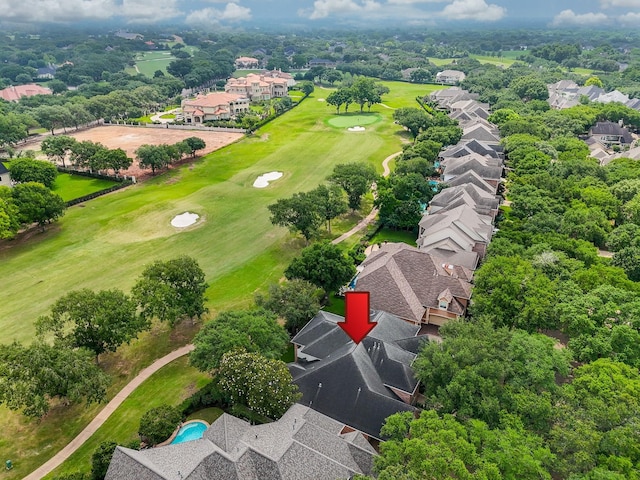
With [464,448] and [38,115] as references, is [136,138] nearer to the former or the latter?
[38,115]

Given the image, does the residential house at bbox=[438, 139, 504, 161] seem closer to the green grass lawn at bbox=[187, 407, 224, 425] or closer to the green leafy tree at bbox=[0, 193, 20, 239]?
the green grass lawn at bbox=[187, 407, 224, 425]

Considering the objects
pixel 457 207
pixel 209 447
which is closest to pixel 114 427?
pixel 209 447

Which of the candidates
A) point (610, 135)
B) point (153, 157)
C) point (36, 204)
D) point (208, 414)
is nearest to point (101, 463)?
point (208, 414)

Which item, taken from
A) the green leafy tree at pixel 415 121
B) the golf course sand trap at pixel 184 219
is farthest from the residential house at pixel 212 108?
the golf course sand trap at pixel 184 219

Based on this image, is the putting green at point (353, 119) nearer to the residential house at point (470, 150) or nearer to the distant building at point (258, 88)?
the distant building at point (258, 88)

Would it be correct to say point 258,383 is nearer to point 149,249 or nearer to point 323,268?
point 323,268

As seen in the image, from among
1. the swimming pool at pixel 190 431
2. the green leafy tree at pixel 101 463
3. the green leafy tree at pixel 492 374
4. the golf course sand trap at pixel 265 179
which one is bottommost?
the golf course sand trap at pixel 265 179
